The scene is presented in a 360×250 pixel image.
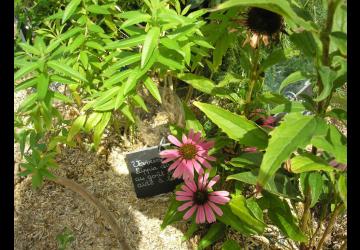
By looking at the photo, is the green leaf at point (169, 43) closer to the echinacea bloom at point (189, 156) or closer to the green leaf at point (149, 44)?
the green leaf at point (149, 44)

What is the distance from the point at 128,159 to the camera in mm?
1555

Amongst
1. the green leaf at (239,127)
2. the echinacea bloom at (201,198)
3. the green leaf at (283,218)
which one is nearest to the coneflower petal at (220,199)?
the echinacea bloom at (201,198)

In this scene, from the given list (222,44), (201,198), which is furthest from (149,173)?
(222,44)

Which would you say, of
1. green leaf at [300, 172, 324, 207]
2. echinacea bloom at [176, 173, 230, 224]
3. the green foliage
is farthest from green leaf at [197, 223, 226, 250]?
green leaf at [300, 172, 324, 207]

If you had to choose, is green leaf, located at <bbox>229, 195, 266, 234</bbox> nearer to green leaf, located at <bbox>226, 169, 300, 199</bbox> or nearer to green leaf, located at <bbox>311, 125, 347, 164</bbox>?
green leaf, located at <bbox>226, 169, 300, 199</bbox>

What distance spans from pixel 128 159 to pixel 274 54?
0.68 metres

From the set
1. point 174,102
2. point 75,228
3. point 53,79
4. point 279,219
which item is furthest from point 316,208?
point 53,79

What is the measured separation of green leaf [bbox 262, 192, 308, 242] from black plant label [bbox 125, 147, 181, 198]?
48 cm

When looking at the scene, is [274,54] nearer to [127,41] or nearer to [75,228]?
[127,41]

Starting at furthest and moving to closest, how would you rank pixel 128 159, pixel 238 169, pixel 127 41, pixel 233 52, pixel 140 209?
pixel 233 52
pixel 140 209
pixel 128 159
pixel 238 169
pixel 127 41

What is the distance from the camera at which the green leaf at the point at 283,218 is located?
1.18 m

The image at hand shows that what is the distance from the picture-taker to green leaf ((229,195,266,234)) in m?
1.21

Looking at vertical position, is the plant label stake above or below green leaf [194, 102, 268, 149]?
below

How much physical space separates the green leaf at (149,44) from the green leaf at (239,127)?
210 millimetres
